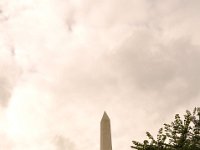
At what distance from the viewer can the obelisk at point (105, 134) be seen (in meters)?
29.9

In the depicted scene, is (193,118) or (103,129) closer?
(193,118)

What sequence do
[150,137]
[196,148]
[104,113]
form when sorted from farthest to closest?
[104,113] < [150,137] < [196,148]

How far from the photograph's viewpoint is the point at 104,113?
33.0 metres

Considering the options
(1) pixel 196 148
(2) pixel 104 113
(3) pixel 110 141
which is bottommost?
(1) pixel 196 148

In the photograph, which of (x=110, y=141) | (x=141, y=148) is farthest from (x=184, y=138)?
(x=110, y=141)

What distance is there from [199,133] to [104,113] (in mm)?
12157

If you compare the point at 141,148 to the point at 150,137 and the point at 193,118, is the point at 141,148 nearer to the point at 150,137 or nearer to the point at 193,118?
the point at 150,137

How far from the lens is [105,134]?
30.6 metres

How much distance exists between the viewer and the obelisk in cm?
2987

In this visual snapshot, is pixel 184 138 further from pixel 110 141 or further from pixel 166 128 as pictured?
pixel 110 141

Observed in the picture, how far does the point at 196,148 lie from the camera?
21.4 meters

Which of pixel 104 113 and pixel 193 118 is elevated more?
pixel 104 113

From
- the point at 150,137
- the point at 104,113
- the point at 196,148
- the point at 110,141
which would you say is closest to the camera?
the point at 196,148

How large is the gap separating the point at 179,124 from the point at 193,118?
1.48m
